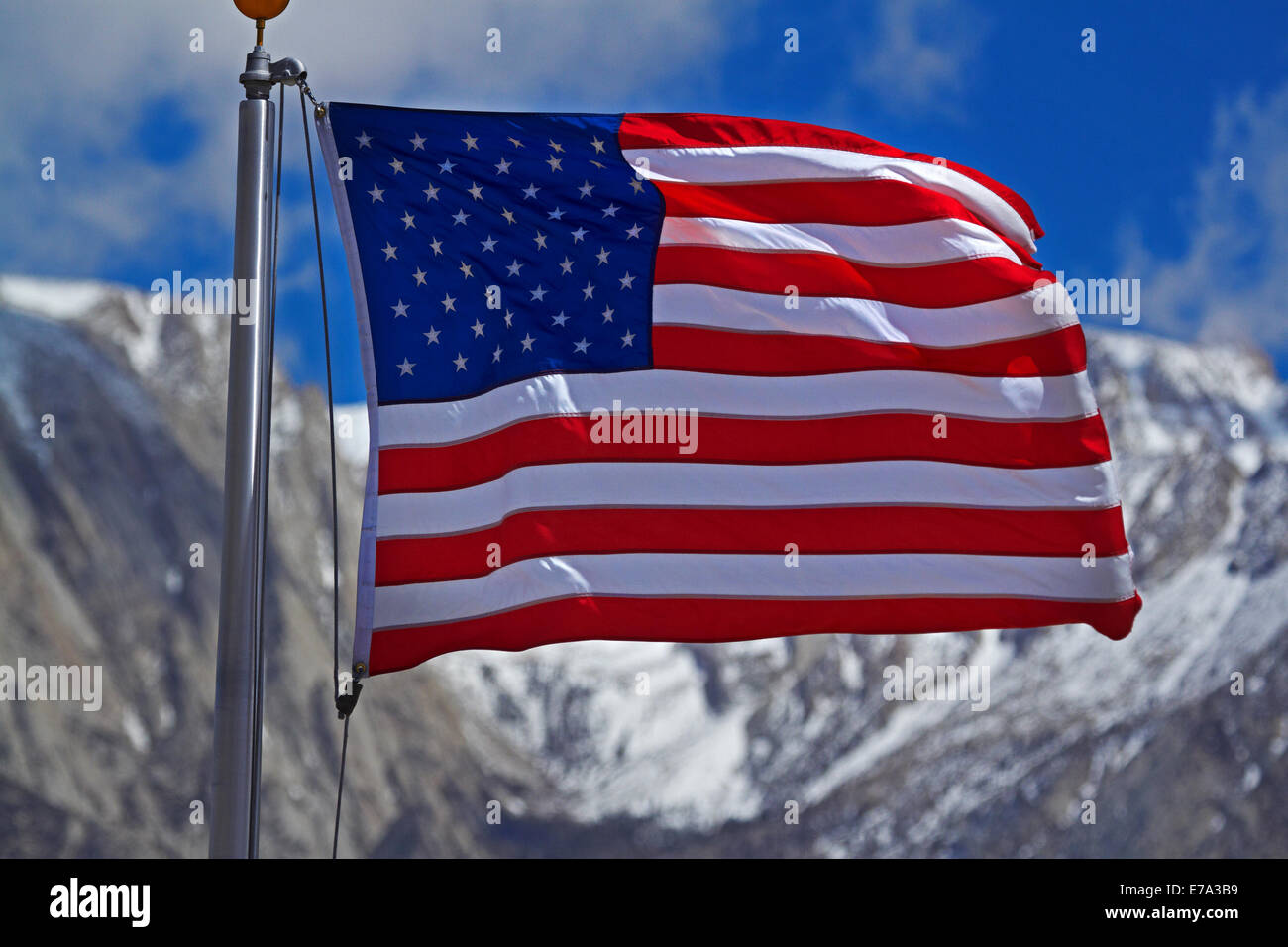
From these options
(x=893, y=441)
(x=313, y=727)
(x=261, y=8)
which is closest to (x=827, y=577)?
(x=893, y=441)

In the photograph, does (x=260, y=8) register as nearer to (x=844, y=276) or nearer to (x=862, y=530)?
(x=844, y=276)

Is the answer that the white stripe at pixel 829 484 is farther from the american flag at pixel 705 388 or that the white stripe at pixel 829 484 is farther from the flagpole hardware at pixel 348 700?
the flagpole hardware at pixel 348 700

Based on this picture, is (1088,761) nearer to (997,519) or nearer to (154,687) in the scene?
(154,687)

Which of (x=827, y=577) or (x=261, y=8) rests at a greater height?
(x=261, y=8)

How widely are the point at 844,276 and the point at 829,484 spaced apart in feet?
4.03

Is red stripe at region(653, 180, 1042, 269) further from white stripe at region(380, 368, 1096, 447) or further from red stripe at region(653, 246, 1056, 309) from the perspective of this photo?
white stripe at region(380, 368, 1096, 447)

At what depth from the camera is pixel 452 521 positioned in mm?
8828

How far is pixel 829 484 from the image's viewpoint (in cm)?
943

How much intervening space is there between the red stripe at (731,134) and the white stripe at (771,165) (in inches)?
1.7

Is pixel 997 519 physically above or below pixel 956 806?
above

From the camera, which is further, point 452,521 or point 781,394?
point 781,394
